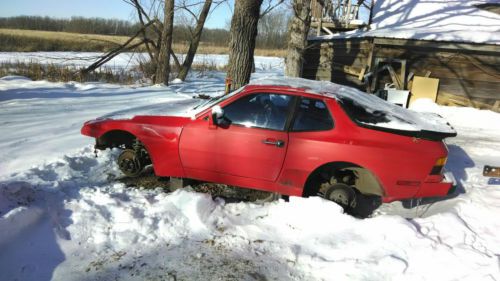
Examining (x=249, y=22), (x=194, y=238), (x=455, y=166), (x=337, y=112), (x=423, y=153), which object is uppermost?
(x=249, y=22)

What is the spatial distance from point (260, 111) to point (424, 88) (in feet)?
31.6

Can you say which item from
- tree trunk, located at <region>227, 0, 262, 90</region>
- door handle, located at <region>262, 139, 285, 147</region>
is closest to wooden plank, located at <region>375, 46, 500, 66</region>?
tree trunk, located at <region>227, 0, 262, 90</region>

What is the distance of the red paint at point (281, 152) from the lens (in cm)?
410

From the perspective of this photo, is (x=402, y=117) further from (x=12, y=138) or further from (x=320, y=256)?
(x=12, y=138)

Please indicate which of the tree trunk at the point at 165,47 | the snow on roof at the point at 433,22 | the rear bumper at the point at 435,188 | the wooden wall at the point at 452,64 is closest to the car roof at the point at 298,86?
the rear bumper at the point at 435,188

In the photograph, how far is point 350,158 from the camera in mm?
4133

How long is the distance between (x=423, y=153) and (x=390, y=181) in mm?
463

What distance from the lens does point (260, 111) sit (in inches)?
173

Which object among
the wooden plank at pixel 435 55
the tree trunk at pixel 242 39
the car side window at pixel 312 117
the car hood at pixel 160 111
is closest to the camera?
the car side window at pixel 312 117

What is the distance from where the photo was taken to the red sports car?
411cm

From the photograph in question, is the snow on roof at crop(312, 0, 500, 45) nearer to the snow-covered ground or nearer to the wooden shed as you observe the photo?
the wooden shed

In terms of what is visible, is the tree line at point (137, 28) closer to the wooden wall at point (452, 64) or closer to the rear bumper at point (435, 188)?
the wooden wall at point (452, 64)

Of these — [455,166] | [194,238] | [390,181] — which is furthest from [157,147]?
[455,166]

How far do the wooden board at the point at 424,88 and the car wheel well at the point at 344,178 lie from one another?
8.95 m
